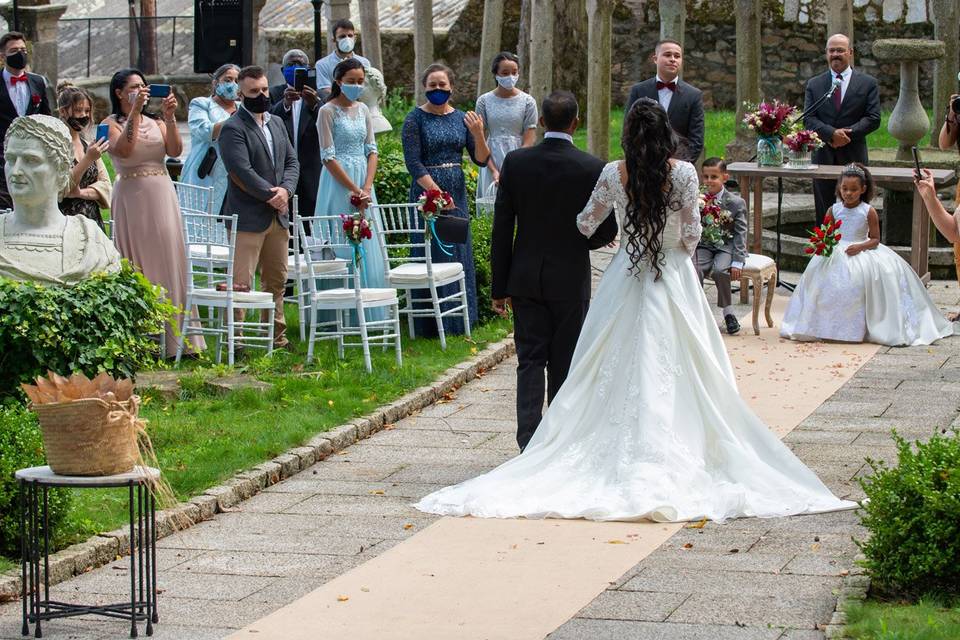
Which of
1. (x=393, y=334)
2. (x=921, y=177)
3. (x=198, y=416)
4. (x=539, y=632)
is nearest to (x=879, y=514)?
(x=539, y=632)

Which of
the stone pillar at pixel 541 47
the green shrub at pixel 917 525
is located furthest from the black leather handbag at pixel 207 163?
the green shrub at pixel 917 525

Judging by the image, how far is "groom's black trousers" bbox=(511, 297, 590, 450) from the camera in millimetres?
8008

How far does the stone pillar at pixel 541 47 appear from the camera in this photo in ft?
61.6

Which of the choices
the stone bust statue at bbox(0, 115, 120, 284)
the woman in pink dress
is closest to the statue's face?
the stone bust statue at bbox(0, 115, 120, 284)

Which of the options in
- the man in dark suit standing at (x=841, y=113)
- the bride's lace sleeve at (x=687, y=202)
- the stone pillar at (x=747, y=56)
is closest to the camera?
the bride's lace sleeve at (x=687, y=202)

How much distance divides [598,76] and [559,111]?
9.72 metres

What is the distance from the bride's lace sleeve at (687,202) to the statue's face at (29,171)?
2929 mm

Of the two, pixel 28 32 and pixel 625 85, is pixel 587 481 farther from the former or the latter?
pixel 625 85

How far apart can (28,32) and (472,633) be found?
62.0 ft

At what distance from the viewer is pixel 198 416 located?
910 cm

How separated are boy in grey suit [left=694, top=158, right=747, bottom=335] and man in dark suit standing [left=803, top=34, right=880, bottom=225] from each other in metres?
1.92

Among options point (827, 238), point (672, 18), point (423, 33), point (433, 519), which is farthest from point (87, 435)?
point (423, 33)

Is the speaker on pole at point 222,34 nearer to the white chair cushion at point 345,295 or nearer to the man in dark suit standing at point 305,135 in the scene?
the man in dark suit standing at point 305,135

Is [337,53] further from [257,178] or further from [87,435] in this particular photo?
[87,435]
